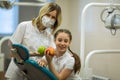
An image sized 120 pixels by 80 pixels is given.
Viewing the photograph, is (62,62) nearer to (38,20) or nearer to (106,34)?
(38,20)

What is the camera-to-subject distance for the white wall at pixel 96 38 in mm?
2762

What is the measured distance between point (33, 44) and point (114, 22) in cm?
80

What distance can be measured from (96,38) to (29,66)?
216 centimetres

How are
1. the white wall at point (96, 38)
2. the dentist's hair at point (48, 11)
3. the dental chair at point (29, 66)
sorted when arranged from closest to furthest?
the dental chair at point (29, 66)
the dentist's hair at point (48, 11)
the white wall at point (96, 38)

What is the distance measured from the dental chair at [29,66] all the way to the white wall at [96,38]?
169 cm

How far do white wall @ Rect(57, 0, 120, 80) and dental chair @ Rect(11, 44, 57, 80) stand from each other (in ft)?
5.54

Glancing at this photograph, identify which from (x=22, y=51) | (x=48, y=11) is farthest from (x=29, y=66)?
(x=48, y=11)

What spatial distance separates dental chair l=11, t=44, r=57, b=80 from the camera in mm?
941

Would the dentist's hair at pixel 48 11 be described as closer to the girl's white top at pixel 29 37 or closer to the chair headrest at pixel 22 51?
the girl's white top at pixel 29 37

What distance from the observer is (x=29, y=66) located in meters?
0.98

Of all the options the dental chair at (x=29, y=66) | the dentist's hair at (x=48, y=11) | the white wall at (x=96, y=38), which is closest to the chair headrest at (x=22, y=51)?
the dental chair at (x=29, y=66)

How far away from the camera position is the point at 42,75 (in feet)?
3.16

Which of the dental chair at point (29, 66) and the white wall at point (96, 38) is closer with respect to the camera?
the dental chair at point (29, 66)

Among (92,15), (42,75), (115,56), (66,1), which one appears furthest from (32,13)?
(42,75)
